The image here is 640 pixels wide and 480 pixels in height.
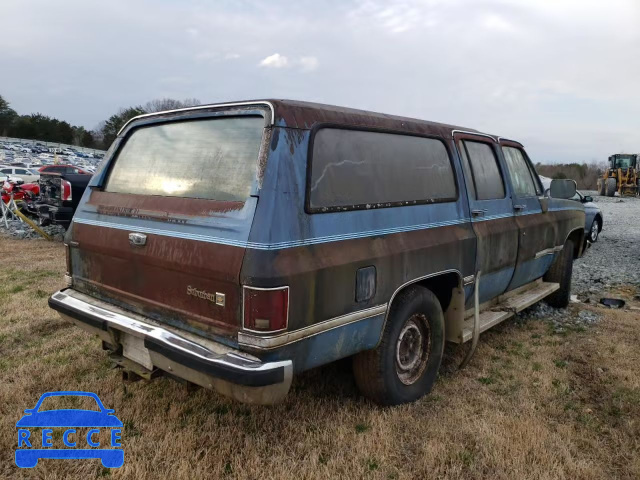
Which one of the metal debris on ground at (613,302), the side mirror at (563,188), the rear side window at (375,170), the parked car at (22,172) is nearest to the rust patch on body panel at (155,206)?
the rear side window at (375,170)

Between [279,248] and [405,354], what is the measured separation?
1544 mm

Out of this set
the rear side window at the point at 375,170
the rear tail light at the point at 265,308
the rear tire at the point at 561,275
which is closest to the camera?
the rear tail light at the point at 265,308

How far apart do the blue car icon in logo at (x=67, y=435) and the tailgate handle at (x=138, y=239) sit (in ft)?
3.57

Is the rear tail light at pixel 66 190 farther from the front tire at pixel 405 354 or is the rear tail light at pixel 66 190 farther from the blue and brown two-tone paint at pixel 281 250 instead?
the front tire at pixel 405 354

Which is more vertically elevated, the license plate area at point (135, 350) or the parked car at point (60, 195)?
the parked car at point (60, 195)

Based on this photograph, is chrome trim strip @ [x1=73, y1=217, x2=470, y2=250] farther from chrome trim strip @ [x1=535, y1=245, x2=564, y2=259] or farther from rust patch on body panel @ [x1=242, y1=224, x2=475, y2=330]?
chrome trim strip @ [x1=535, y1=245, x2=564, y2=259]

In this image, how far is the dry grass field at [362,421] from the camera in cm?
270

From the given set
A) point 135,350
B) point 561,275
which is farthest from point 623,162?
point 135,350

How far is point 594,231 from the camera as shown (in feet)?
37.4

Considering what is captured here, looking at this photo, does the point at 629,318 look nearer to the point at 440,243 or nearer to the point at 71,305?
the point at 440,243

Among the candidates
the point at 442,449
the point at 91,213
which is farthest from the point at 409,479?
the point at 91,213

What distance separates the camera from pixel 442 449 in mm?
2865

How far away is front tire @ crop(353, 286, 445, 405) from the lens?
124 inches

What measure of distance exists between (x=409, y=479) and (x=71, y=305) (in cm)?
240
